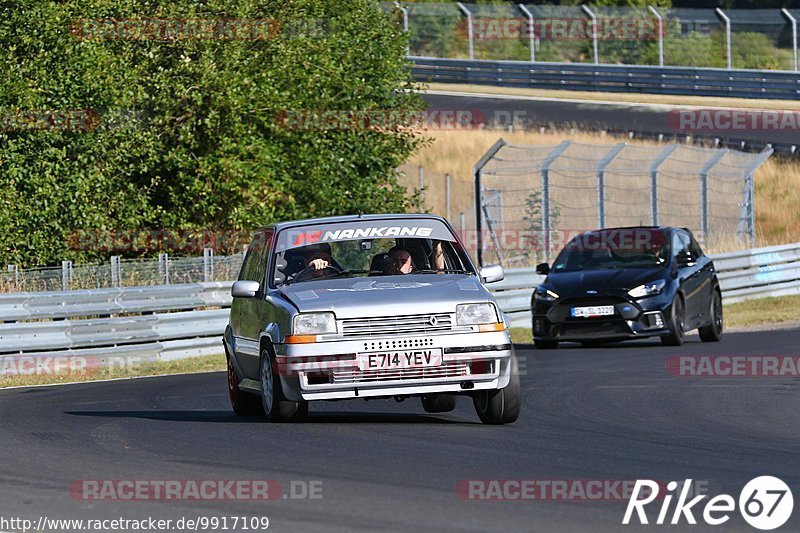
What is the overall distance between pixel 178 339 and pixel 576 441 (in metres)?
11.7

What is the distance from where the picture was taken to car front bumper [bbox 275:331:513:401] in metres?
10.7

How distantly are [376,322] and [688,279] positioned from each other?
397 inches

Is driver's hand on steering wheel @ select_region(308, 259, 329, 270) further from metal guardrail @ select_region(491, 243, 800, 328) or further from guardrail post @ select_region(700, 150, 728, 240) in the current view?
guardrail post @ select_region(700, 150, 728, 240)

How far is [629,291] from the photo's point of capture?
19359 millimetres

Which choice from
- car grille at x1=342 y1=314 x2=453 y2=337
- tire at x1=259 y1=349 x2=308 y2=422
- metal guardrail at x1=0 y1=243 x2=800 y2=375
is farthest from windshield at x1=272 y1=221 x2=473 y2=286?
Result: metal guardrail at x1=0 y1=243 x2=800 y2=375

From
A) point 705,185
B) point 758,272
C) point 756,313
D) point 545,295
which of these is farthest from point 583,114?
point 545,295

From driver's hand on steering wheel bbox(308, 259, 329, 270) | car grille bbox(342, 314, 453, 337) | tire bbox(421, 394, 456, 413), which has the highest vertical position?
driver's hand on steering wheel bbox(308, 259, 329, 270)

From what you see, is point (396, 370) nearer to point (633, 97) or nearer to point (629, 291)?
point (629, 291)

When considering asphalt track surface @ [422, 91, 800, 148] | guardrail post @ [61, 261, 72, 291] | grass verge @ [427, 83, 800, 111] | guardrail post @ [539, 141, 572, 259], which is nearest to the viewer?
guardrail post @ [61, 261, 72, 291]

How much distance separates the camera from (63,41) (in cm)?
2489

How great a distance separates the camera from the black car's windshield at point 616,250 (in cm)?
2038

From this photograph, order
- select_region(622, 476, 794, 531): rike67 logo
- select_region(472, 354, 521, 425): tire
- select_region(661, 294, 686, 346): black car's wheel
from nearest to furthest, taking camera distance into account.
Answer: select_region(622, 476, 794, 531): rike67 logo → select_region(472, 354, 521, 425): tire → select_region(661, 294, 686, 346): black car's wheel

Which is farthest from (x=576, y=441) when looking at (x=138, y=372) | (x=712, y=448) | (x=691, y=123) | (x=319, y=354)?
(x=691, y=123)

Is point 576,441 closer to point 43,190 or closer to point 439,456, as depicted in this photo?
point 439,456
